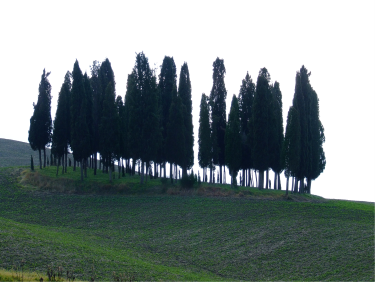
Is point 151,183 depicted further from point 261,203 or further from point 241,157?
point 261,203

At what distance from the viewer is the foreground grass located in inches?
716

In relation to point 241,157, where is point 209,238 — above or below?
below

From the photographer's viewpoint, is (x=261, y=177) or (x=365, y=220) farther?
(x=261, y=177)

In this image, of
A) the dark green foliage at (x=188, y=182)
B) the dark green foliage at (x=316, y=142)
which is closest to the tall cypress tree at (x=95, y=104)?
the dark green foliage at (x=188, y=182)

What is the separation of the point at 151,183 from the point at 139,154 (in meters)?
3.10

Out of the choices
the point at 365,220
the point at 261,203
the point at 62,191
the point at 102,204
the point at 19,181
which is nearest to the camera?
the point at 365,220

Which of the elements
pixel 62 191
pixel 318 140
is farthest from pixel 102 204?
pixel 318 140

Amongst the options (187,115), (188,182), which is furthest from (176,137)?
(188,182)

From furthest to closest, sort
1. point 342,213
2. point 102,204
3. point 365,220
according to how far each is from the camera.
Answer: point 102,204 < point 342,213 < point 365,220

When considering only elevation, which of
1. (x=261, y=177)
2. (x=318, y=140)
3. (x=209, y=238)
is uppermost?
(x=318, y=140)

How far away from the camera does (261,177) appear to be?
4097 cm

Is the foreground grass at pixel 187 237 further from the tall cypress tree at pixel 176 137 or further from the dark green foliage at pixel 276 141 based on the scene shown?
the dark green foliage at pixel 276 141

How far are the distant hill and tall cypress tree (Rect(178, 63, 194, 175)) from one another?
29837 millimetres

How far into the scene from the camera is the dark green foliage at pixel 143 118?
1591 inches
